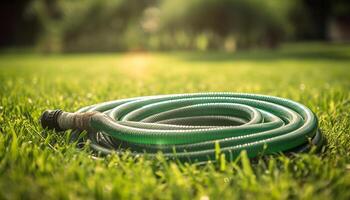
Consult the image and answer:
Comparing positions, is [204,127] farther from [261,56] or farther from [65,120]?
[261,56]

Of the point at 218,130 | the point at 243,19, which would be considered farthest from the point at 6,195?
the point at 243,19

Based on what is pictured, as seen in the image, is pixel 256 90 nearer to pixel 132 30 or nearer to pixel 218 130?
pixel 218 130

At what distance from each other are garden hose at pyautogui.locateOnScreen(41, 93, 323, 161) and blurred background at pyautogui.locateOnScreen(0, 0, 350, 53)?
534 inches

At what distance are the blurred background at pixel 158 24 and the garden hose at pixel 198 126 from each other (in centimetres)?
1355

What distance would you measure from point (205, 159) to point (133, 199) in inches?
20.9

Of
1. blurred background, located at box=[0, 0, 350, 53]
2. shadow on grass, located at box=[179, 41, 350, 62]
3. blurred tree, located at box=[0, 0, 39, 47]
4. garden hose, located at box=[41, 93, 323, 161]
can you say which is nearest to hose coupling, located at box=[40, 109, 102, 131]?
garden hose, located at box=[41, 93, 323, 161]

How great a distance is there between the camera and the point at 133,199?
1.57m

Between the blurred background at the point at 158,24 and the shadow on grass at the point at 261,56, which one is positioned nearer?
the shadow on grass at the point at 261,56

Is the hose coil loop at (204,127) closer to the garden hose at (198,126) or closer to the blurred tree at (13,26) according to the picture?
the garden hose at (198,126)

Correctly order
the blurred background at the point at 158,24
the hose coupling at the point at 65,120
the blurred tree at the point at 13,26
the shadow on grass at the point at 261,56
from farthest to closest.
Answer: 1. the blurred tree at the point at 13,26
2. the blurred background at the point at 158,24
3. the shadow on grass at the point at 261,56
4. the hose coupling at the point at 65,120

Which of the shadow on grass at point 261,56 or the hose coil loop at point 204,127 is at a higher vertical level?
the hose coil loop at point 204,127

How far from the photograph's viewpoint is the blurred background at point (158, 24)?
15961 mm

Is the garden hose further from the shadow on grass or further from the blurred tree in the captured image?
the blurred tree

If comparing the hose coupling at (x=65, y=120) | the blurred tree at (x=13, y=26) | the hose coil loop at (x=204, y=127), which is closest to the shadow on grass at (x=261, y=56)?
the hose coil loop at (x=204, y=127)
